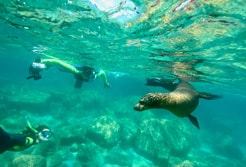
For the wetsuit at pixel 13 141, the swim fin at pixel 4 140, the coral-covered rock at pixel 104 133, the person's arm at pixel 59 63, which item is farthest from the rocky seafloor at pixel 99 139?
the person's arm at pixel 59 63

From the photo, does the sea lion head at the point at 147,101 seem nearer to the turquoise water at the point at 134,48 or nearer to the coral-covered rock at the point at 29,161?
the turquoise water at the point at 134,48

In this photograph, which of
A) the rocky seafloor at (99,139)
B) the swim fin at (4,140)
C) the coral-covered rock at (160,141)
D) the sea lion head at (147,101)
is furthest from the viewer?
the coral-covered rock at (160,141)

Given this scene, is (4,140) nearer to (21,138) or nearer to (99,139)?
(21,138)

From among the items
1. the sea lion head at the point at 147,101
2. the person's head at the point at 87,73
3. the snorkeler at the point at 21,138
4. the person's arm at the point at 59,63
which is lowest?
the snorkeler at the point at 21,138

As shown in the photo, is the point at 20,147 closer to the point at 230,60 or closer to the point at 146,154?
the point at 146,154

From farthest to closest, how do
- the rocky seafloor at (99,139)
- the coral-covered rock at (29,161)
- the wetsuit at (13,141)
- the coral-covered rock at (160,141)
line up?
1. the coral-covered rock at (160,141)
2. the rocky seafloor at (99,139)
3. the coral-covered rock at (29,161)
4. the wetsuit at (13,141)

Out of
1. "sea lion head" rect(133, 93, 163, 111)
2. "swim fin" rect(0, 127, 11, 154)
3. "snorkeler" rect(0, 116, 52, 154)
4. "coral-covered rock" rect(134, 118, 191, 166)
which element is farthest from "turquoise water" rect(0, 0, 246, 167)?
"sea lion head" rect(133, 93, 163, 111)

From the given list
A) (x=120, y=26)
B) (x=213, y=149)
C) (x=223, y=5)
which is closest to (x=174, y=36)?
(x=120, y=26)

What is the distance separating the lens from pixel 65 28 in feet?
52.0

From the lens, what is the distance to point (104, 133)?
19406mm

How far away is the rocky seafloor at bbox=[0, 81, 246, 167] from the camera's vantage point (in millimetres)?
16062

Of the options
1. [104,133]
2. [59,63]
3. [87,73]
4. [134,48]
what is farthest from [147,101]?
[104,133]

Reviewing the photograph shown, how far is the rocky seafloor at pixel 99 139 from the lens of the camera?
52.7ft

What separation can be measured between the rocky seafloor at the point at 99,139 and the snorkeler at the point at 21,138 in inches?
68.4
